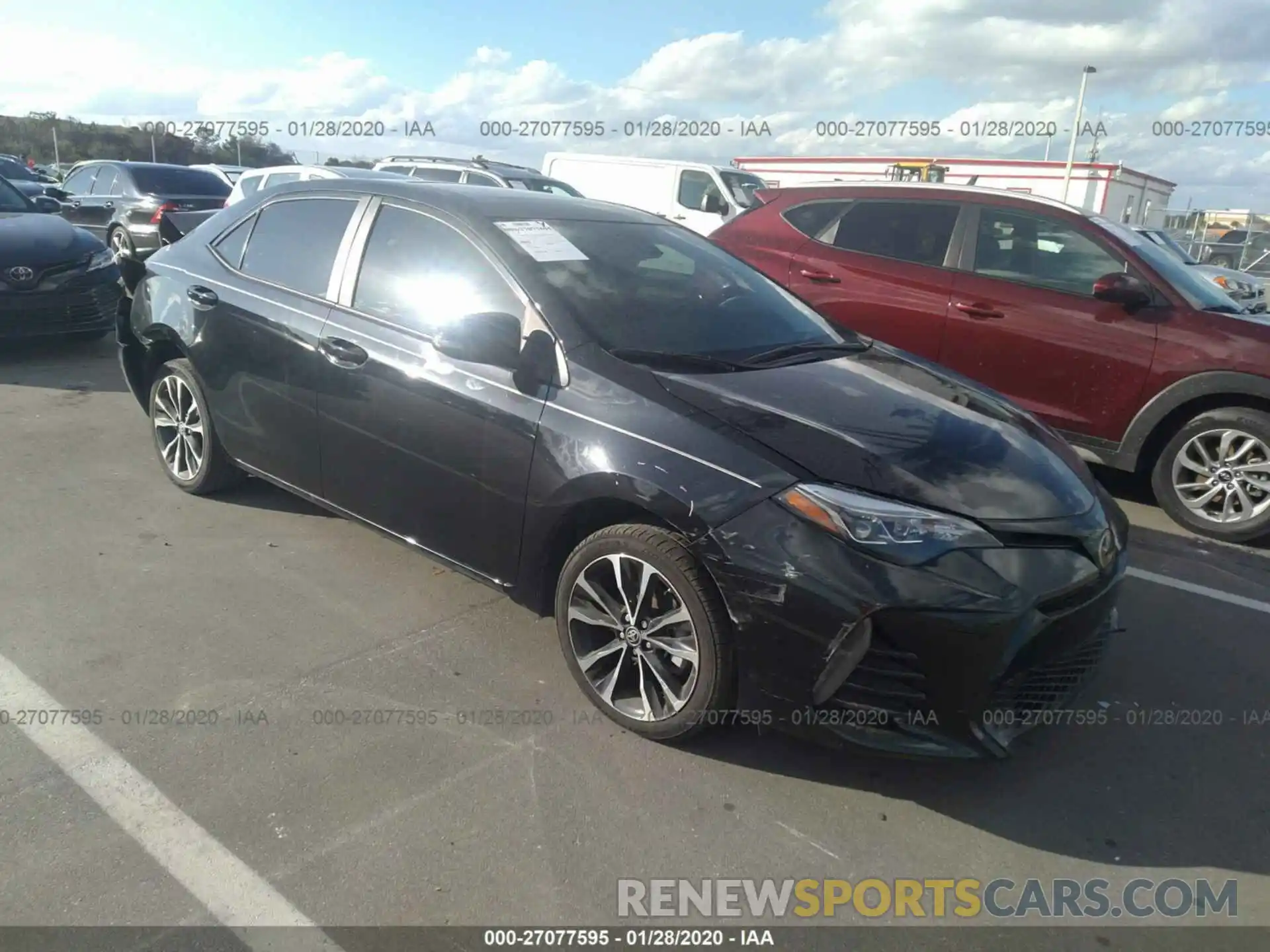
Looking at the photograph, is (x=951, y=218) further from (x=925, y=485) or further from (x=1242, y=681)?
(x=925, y=485)

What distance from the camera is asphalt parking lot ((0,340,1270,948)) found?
8.18 ft

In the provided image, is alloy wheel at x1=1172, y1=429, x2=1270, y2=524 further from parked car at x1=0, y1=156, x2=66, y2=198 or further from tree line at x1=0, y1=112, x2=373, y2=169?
tree line at x1=0, y1=112, x2=373, y2=169

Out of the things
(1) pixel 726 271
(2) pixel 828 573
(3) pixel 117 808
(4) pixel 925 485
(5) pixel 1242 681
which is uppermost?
(1) pixel 726 271

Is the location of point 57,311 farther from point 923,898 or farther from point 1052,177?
point 1052,177

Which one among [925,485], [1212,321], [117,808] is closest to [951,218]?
[1212,321]

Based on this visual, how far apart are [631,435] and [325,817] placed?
1.42 m

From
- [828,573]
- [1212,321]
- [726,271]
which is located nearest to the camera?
[828,573]

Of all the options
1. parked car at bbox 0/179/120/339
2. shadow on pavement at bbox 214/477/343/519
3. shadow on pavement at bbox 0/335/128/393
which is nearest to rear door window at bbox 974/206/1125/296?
shadow on pavement at bbox 214/477/343/519

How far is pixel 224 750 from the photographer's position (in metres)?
2.97

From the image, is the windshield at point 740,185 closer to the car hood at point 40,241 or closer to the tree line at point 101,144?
the car hood at point 40,241

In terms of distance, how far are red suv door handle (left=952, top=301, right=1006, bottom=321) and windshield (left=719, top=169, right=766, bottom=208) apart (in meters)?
9.99

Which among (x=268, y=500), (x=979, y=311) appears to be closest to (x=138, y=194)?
(x=268, y=500)

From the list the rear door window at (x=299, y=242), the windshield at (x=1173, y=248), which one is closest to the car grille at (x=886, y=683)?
the rear door window at (x=299, y=242)

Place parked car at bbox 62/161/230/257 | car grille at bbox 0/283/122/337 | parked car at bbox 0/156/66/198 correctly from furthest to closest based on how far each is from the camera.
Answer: parked car at bbox 0/156/66/198
parked car at bbox 62/161/230/257
car grille at bbox 0/283/122/337
